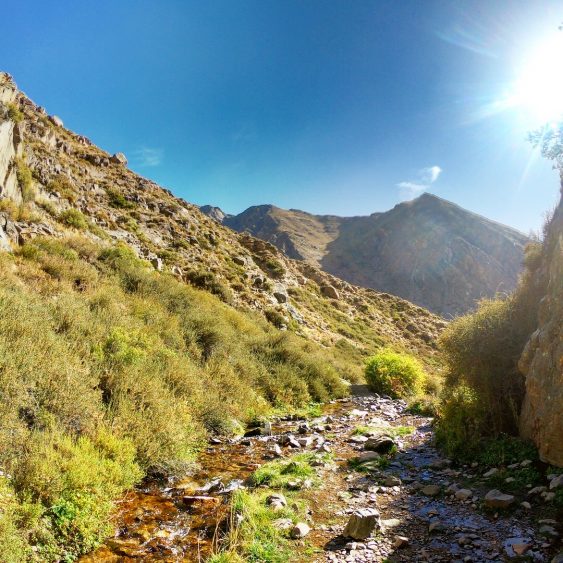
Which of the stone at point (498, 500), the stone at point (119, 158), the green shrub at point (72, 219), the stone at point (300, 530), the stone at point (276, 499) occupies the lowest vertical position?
the stone at point (300, 530)

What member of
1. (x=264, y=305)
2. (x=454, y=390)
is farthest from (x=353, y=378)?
(x=454, y=390)

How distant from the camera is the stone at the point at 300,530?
15.6 ft

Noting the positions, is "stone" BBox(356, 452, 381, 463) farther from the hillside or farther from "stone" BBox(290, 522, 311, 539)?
the hillside

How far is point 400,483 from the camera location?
6.44 m

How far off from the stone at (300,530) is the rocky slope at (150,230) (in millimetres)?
12305

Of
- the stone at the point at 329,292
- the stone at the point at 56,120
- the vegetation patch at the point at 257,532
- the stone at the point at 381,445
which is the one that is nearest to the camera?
the vegetation patch at the point at 257,532

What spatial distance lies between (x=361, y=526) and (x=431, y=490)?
1.85 m

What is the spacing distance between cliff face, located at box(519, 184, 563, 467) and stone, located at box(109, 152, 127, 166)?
1547 inches

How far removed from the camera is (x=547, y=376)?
5.78 metres

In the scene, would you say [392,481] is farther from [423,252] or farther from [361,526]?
[423,252]

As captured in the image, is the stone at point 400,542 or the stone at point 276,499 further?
the stone at point 276,499

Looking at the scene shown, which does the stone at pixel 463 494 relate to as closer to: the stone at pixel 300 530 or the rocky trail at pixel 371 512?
the rocky trail at pixel 371 512

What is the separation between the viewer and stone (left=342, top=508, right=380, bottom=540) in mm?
4672

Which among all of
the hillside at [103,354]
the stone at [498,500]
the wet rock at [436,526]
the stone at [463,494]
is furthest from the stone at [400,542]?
the hillside at [103,354]
